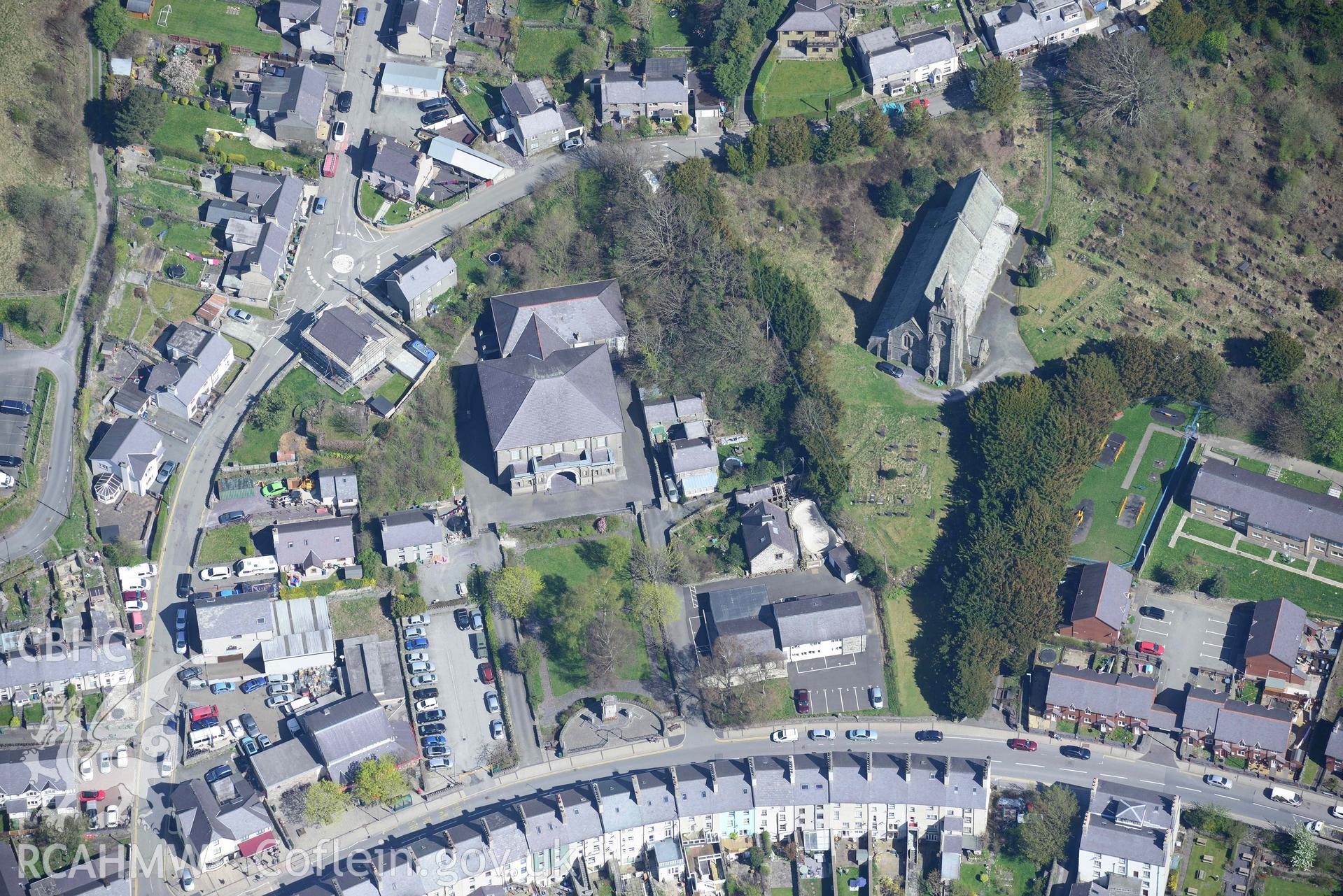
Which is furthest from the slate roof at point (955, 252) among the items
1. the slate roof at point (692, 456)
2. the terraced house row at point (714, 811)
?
the terraced house row at point (714, 811)

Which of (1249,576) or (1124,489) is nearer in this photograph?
(1249,576)

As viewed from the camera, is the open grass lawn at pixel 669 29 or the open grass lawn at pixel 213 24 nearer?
the open grass lawn at pixel 213 24

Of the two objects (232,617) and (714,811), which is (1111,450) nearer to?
(714,811)

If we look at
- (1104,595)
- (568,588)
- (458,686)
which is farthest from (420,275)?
(1104,595)

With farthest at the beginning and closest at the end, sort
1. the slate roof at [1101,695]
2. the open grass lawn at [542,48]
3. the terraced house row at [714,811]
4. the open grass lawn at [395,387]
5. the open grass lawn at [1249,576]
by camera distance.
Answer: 1. the open grass lawn at [542,48]
2. the open grass lawn at [395,387]
3. the open grass lawn at [1249,576]
4. the slate roof at [1101,695]
5. the terraced house row at [714,811]

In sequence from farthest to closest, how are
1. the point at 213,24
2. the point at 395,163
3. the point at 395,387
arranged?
the point at 213,24 → the point at 395,163 → the point at 395,387

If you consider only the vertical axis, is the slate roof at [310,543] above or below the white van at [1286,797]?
above

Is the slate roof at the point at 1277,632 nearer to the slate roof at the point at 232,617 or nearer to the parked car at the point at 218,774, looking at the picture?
the slate roof at the point at 232,617

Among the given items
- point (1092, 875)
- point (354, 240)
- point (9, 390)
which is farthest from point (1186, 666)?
point (9, 390)
